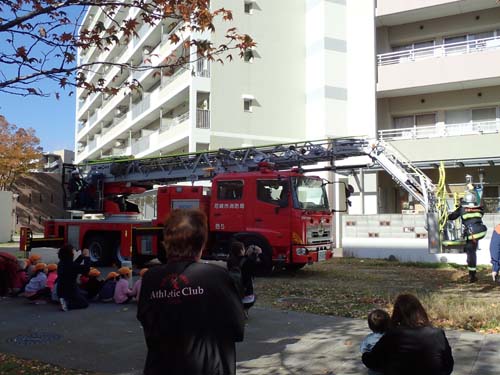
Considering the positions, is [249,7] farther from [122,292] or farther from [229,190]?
[122,292]

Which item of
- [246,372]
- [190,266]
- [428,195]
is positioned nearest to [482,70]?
[428,195]

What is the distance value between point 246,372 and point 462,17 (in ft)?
72.7

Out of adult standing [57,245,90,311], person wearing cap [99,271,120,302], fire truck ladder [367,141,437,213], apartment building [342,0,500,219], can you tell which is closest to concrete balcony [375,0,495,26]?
apartment building [342,0,500,219]

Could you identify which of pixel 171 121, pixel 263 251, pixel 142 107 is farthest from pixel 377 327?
pixel 142 107

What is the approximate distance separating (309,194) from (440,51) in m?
13.9

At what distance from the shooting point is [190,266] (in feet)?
8.89

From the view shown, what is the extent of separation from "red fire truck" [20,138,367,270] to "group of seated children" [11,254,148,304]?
3.75 m

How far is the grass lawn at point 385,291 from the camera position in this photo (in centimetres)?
772

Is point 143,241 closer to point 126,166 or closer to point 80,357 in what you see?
point 126,166

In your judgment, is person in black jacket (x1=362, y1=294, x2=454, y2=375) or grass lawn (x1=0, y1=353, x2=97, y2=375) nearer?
person in black jacket (x1=362, y1=294, x2=454, y2=375)

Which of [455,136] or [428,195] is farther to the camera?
[455,136]

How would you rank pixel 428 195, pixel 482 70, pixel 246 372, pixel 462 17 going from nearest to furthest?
pixel 246 372, pixel 428 195, pixel 482 70, pixel 462 17

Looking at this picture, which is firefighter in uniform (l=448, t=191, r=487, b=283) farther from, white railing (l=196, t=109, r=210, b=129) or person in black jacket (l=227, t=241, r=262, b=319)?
white railing (l=196, t=109, r=210, b=129)

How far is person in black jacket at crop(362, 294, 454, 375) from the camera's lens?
3.63m
